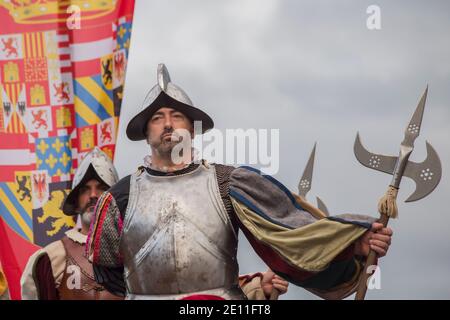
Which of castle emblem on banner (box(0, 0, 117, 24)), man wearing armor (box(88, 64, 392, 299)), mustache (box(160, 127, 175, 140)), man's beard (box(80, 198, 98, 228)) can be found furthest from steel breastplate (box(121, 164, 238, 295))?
castle emblem on banner (box(0, 0, 117, 24))

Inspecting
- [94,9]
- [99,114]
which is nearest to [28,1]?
[94,9]

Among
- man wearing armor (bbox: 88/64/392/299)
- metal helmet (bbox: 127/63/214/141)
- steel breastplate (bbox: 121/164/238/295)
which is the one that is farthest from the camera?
metal helmet (bbox: 127/63/214/141)

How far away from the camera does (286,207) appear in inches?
374

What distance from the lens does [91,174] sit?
11898 mm

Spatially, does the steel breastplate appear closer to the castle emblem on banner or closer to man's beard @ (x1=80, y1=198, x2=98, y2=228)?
man's beard @ (x1=80, y1=198, x2=98, y2=228)

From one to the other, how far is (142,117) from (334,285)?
2.22 m

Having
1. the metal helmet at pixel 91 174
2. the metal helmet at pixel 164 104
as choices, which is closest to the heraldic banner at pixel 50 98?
the metal helmet at pixel 91 174

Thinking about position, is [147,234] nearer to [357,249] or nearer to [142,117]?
[142,117]

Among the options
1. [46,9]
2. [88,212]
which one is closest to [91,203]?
[88,212]

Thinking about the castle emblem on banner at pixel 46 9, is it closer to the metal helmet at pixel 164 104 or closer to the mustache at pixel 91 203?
the mustache at pixel 91 203

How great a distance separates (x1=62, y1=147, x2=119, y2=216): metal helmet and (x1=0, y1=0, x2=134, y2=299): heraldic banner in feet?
5.97

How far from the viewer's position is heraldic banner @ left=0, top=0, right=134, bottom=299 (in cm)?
1402

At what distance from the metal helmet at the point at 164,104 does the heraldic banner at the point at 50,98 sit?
4103mm

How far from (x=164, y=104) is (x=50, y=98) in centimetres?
492
